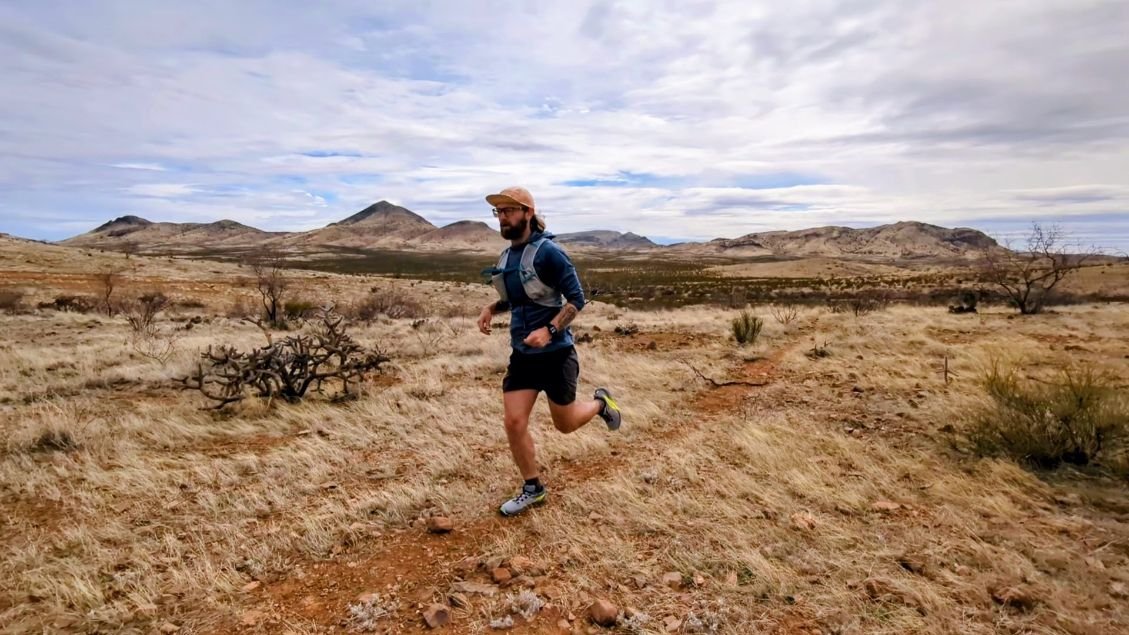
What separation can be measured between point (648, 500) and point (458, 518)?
1258mm

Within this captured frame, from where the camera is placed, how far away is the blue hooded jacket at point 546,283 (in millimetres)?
3441

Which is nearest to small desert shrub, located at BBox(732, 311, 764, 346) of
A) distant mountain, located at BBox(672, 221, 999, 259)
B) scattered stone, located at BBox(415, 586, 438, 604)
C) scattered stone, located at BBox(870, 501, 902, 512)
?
scattered stone, located at BBox(870, 501, 902, 512)

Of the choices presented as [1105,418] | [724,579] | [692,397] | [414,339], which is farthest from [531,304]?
[414,339]

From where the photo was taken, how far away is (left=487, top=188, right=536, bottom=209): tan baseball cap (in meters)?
3.44

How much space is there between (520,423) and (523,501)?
0.54 meters

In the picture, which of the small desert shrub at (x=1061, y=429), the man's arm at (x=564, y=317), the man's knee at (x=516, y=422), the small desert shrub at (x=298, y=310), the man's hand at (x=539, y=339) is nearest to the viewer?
the man's hand at (x=539, y=339)

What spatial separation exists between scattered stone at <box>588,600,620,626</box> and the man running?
111 centimetres

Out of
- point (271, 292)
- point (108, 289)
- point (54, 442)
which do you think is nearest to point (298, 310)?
point (271, 292)

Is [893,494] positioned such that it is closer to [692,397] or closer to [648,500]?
[648,500]

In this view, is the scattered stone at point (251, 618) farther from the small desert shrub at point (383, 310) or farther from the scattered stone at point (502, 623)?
the small desert shrub at point (383, 310)

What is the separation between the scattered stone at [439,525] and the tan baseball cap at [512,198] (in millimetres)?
2004

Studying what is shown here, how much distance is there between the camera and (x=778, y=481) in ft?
13.1

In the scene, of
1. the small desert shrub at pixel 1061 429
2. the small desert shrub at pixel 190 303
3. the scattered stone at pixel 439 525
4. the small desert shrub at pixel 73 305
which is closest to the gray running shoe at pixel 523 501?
the scattered stone at pixel 439 525

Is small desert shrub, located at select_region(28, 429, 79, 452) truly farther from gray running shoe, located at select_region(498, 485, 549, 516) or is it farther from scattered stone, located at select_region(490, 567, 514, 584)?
scattered stone, located at select_region(490, 567, 514, 584)
